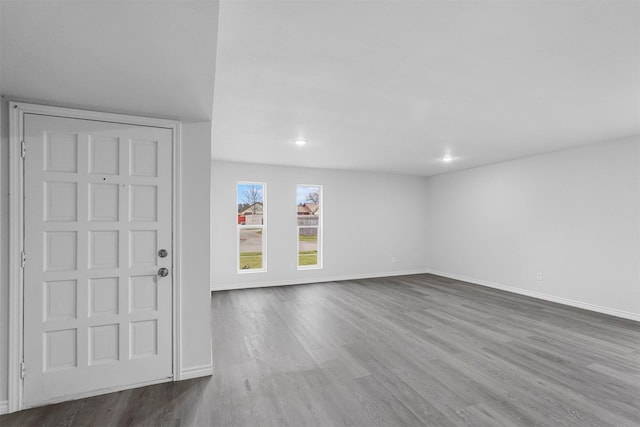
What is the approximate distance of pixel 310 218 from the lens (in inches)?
263

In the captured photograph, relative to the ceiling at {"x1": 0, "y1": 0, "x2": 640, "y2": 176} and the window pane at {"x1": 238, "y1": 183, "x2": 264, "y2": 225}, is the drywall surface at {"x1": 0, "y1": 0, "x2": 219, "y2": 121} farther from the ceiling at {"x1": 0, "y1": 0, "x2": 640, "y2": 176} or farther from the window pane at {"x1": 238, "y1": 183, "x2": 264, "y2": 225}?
the window pane at {"x1": 238, "y1": 183, "x2": 264, "y2": 225}

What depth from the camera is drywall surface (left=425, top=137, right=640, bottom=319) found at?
4.16 metres

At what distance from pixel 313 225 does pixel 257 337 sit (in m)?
3.47

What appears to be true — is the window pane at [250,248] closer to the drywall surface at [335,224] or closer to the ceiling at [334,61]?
the drywall surface at [335,224]

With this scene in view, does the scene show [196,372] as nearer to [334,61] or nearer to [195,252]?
[195,252]

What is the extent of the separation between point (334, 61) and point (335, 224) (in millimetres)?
4784

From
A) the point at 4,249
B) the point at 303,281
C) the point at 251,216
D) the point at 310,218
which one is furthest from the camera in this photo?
the point at 310,218

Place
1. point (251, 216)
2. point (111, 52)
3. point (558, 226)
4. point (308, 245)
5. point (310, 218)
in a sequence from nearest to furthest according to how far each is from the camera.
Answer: point (111, 52)
point (558, 226)
point (251, 216)
point (310, 218)
point (308, 245)

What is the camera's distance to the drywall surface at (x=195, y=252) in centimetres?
257

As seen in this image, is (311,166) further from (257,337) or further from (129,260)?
(129,260)

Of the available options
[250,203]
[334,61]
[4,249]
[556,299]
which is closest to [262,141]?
[250,203]

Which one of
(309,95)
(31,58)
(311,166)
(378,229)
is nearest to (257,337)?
(309,95)

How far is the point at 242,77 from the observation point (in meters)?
2.40

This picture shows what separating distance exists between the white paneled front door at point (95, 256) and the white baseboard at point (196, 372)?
4.3 inches
